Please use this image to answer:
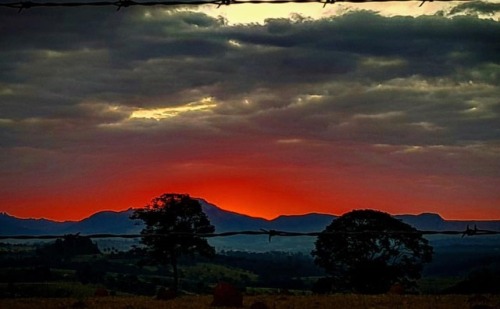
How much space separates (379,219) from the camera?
2320 inches

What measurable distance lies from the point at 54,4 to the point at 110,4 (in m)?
0.77

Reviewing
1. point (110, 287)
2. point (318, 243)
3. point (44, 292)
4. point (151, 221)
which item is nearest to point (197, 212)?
point (151, 221)

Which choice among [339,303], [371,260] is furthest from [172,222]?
[339,303]

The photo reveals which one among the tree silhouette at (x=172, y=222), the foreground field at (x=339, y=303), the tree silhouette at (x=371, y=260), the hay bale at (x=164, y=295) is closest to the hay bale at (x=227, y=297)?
the foreground field at (x=339, y=303)

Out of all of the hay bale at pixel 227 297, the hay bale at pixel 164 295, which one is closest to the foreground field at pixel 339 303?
the hay bale at pixel 227 297

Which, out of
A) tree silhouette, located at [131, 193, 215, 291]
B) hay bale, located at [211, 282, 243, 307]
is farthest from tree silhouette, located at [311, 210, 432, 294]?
hay bale, located at [211, 282, 243, 307]

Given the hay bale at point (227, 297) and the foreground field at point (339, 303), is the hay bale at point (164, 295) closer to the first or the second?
the foreground field at point (339, 303)

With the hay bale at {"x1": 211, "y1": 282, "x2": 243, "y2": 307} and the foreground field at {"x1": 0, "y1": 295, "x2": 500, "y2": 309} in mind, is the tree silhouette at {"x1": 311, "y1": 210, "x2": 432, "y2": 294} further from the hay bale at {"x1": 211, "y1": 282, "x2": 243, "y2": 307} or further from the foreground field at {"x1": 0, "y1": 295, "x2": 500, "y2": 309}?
the hay bale at {"x1": 211, "y1": 282, "x2": 243, "y2": 307}

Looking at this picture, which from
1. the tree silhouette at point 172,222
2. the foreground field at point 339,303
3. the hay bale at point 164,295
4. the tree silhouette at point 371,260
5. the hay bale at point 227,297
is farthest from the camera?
the tree silhouette at point 172,222

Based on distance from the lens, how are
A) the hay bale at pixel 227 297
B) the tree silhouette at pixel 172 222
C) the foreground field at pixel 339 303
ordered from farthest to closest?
the tree silhouette at pixel 172 222, the hay bale at pixel 227 297, the foreground field at pixel 339 303

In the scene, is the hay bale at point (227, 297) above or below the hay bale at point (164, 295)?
above

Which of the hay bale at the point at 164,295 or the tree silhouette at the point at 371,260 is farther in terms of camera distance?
the tree silhouette at the point at 371,260

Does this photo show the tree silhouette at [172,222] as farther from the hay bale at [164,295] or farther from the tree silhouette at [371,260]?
the hay bale at [164,295]

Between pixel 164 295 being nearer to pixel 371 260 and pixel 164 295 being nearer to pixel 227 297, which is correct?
pixel 227 297
